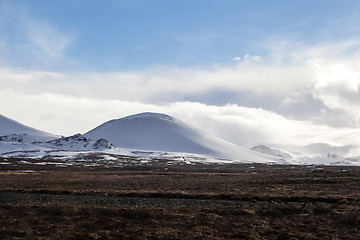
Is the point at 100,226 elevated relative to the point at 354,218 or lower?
lower

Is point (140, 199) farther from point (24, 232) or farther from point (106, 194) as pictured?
point (24, 232)

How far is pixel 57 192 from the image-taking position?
33.3m

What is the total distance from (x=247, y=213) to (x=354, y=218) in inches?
231

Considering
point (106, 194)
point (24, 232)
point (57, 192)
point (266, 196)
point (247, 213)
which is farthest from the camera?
point (57, 192)

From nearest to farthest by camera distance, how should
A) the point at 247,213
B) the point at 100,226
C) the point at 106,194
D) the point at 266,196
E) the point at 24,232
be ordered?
the point at 24,232
the point at 100,226
the point at 247,213
the point at 266,196
the point at 106,194

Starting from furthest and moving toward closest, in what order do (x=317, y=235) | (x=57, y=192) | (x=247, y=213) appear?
(x=57, y=192)
(x=247, y=213)
(x=317, y=235)

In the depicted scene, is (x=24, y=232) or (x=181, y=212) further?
(x=181, y=212)

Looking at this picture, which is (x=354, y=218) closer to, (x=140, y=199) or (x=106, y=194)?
(x=140, y=199)

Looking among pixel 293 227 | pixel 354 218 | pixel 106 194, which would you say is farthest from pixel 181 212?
pixel 106 194

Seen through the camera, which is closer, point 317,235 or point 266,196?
point 317,235

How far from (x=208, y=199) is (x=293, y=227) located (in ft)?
39.4

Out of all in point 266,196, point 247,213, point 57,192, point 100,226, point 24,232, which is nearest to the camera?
point 24,232

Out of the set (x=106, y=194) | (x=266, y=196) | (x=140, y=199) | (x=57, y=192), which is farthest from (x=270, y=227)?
(x=57, y=192)

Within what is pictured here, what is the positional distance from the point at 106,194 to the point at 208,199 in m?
10.1
